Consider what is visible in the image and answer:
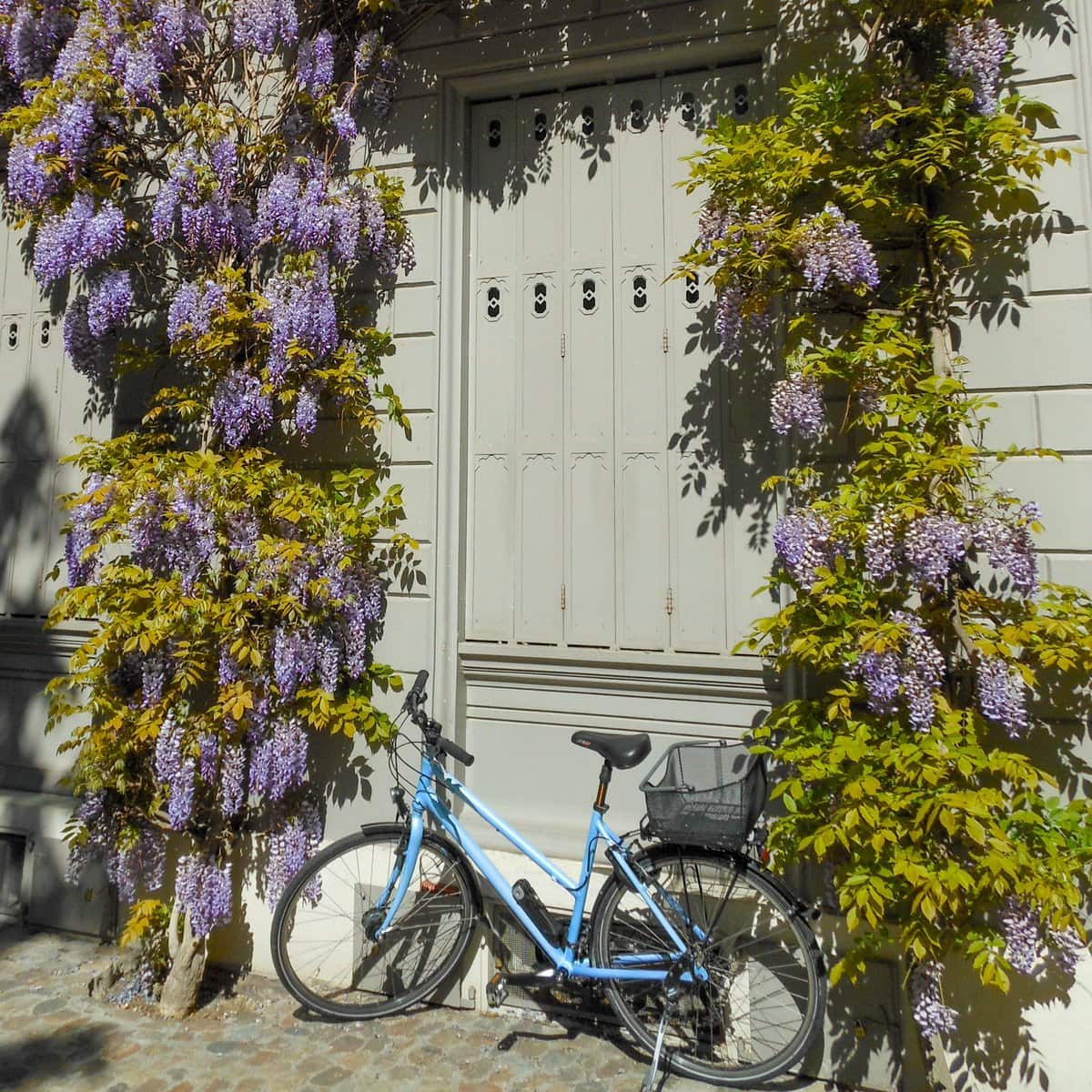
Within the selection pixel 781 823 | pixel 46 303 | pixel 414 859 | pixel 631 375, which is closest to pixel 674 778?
pixel 781 823

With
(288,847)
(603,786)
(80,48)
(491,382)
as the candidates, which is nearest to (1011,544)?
A: (603,786)

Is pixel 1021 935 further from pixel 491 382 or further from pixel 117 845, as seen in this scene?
pixel 117 845

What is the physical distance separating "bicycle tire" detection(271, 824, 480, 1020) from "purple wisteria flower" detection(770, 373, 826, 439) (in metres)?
2.51

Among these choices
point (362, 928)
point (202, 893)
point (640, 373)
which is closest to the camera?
point (202, 893)

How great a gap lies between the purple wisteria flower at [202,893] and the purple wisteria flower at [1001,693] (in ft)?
11.5

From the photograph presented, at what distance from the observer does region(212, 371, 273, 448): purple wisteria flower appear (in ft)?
14.0

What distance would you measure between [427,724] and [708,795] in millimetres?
1326

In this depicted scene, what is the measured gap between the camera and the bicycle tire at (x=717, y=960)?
349 centimetres

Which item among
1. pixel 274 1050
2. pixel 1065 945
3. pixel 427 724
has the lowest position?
pixel 274 1050

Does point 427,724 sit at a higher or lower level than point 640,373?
lower

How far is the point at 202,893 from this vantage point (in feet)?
13.1

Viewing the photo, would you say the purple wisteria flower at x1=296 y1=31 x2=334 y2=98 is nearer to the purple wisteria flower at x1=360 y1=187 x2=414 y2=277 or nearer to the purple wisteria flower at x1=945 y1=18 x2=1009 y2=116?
the purple wisteria flower at x1=360 y1=187 x2=414 y2=277

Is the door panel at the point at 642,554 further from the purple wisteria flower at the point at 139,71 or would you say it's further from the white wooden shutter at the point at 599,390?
the purple wisteria flower at the point at 139,71

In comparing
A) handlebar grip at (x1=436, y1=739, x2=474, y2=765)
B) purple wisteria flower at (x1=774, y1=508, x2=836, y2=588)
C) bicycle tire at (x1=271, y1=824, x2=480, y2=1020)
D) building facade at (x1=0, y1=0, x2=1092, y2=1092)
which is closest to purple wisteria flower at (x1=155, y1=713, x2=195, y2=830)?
bicycle tire at (x1=271, y1=824, x2=480, y2=1020)
